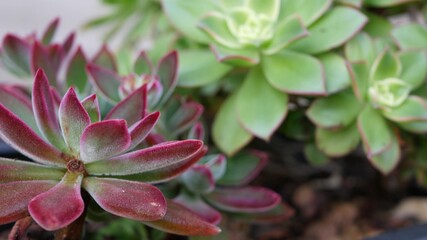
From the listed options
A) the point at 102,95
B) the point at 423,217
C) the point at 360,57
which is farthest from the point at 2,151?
the point at 423,217

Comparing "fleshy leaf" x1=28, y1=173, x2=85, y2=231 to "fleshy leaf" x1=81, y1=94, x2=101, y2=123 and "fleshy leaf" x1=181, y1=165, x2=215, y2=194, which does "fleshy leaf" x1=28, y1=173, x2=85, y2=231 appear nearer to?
"fleshy leaf" x1=81, y1=94, x2=101, y2=123

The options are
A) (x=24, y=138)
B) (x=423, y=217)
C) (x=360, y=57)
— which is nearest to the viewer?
(x=24, y=138)

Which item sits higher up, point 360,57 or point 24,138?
point 24,138

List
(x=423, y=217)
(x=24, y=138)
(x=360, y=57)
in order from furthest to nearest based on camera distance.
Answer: (x=423, y=217) < (x=360, y=57) < (x=24, y=138)

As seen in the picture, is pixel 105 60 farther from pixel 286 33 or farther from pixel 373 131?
pixel 373 131

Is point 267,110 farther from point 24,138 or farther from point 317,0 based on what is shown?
point 24,138

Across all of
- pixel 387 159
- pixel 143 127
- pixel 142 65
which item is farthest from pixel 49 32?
pixel 387 159
